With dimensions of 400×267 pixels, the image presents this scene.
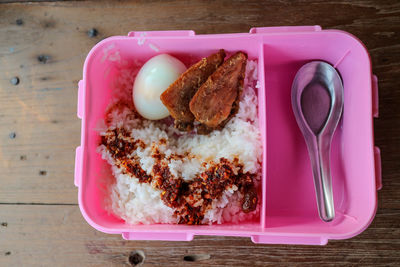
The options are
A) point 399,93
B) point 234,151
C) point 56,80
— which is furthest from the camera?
point 56,80

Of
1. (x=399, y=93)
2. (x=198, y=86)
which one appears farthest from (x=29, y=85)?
(x=399, y=93)

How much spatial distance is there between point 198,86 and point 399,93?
2.64 feet

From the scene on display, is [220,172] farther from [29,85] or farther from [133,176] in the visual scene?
[29,85]

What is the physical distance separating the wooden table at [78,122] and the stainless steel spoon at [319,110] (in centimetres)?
22

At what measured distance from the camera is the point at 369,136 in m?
1.05

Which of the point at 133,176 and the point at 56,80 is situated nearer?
the point at 133,176

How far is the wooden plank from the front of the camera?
1.25 meters

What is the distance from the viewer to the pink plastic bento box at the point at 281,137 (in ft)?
3.50

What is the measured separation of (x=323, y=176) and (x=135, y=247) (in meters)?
0.79

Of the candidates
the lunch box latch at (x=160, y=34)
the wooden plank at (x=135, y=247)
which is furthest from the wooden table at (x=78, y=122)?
the lunch box latch at (x=160, y=34)

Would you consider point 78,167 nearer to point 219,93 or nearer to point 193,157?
point 193,157

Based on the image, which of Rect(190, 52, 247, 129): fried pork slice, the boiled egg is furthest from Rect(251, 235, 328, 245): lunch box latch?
the boiled egg

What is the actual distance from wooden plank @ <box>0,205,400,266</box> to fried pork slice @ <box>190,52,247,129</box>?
0.51 m

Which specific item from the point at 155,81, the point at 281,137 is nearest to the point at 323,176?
the point at 281,137
